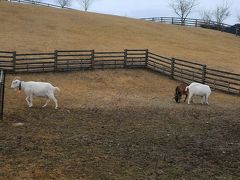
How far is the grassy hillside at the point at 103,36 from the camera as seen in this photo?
34062 millimetres

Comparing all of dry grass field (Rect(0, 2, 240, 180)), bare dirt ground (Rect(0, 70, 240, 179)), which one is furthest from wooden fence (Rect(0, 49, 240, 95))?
bare dirt ground (Rect(0, 70, 240, 179))

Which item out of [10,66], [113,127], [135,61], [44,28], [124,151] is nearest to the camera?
[124,151]

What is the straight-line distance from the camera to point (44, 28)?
39.8 m

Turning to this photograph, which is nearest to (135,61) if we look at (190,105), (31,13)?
(190,105)

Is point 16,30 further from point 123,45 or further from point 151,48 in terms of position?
point 151,48

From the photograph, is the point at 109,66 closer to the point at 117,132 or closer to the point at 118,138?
the point at 117,132

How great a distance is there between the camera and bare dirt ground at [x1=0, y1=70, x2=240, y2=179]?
30.1 ft

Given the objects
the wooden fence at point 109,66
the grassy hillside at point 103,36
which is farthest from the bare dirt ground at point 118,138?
the grassy hillside at point 103,36

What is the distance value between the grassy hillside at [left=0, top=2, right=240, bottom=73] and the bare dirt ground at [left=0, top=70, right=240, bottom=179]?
14.9 metres

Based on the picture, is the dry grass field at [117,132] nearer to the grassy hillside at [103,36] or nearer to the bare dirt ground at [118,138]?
the bare dirt ground at [118,138]

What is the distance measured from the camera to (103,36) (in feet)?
132

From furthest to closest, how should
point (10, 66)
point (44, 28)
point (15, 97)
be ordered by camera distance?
1. point (44, 28)
2. point (10, 66)
3. point (15, 97)

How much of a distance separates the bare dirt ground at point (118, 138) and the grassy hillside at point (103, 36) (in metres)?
14.9

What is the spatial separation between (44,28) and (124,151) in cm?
3082
